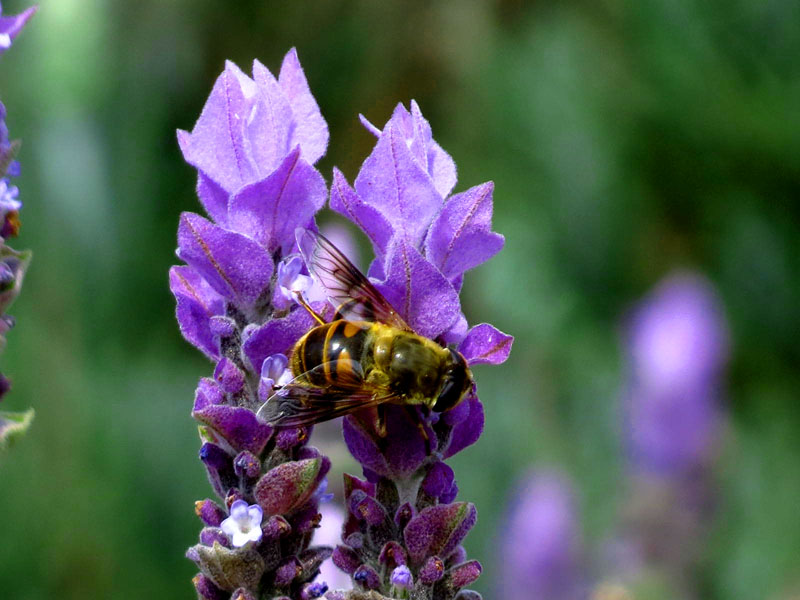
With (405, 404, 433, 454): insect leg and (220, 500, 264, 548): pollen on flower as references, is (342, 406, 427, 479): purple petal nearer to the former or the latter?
(405, 404, 433, 454): insect leg

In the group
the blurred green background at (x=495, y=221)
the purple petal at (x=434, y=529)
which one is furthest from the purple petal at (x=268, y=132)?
the blurred green background at (x=495, y=221)

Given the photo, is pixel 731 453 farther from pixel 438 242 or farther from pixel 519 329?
pixel 438 242

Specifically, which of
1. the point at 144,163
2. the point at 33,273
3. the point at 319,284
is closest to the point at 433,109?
the point at 144,163

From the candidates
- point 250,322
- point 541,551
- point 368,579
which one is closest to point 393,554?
point 368,579

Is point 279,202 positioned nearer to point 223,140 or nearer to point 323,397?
point 223,140

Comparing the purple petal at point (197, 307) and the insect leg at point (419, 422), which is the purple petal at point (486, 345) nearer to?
the insect leg at point (419, 422)
